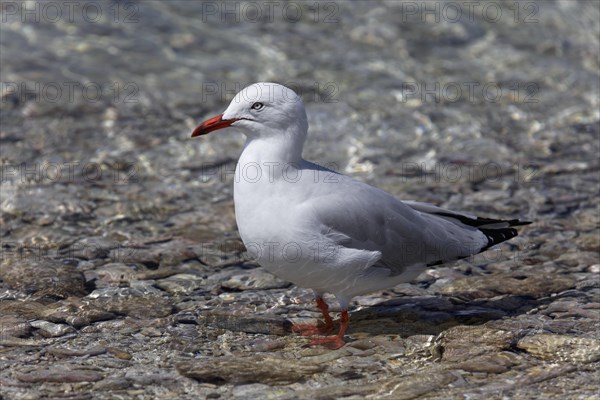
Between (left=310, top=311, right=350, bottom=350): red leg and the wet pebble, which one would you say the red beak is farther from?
the wet pebble

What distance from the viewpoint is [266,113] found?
542cm

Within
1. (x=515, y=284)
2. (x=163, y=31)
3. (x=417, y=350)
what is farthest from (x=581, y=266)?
(x=163, y=31)

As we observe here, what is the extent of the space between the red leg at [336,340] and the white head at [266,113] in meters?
1.15

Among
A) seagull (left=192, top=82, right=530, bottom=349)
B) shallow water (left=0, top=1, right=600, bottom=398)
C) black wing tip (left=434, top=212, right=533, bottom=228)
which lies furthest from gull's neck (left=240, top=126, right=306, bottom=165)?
black wing tip (left=434, top=212, right=533, bottom=228)

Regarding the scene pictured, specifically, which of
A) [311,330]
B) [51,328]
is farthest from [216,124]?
[51,328]

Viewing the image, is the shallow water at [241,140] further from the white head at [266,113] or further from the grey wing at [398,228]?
the white head at [266,113]

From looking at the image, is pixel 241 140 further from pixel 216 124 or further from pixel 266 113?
pixel 266 113

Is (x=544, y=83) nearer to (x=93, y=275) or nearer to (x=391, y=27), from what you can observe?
(x=391, y=27)

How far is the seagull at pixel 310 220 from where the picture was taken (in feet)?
17.1

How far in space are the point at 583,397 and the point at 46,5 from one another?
9.22 metres

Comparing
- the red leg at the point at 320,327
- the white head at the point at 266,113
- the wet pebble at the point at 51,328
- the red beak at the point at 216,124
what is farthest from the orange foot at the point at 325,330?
the wet pebble at the point at 51,328

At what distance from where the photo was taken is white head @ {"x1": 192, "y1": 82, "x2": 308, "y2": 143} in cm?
541

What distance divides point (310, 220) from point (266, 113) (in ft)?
2.34

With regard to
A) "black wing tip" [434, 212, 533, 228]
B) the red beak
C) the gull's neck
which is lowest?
"black wing tip" [434, 212, 533, 228]
